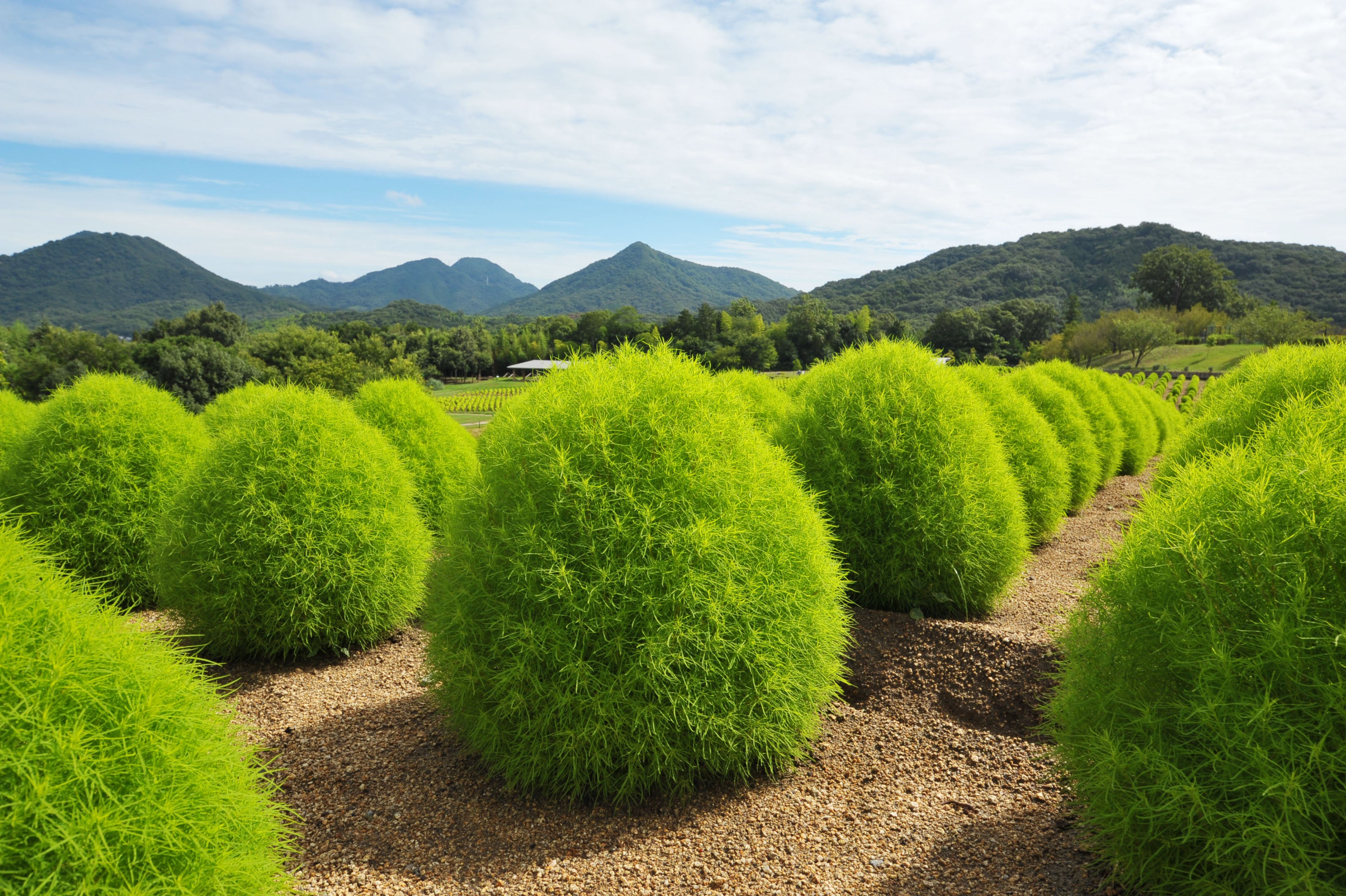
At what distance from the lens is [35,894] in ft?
6.10

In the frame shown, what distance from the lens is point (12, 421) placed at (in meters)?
10.2

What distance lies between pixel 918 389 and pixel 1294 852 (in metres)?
4.56

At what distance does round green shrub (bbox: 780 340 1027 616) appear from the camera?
20.6 ft

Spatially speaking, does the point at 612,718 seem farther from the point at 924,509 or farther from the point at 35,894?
the point at 924,509

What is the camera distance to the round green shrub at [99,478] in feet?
24.9

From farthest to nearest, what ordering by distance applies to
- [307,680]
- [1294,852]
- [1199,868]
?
[307,680], [1199,868], [1294,852]

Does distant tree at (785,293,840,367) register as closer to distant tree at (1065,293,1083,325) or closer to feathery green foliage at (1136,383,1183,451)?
distant tree at (1065,293,1083,325)

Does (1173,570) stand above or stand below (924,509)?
above

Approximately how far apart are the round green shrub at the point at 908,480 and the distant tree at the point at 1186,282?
10518 cm

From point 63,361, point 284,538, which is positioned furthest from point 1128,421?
point 63,361

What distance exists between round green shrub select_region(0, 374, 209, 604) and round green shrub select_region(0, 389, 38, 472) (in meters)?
0.57

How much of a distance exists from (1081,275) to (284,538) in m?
148

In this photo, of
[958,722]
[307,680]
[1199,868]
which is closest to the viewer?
[1199,868]

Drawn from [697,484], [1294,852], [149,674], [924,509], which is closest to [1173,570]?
[1294,852]
